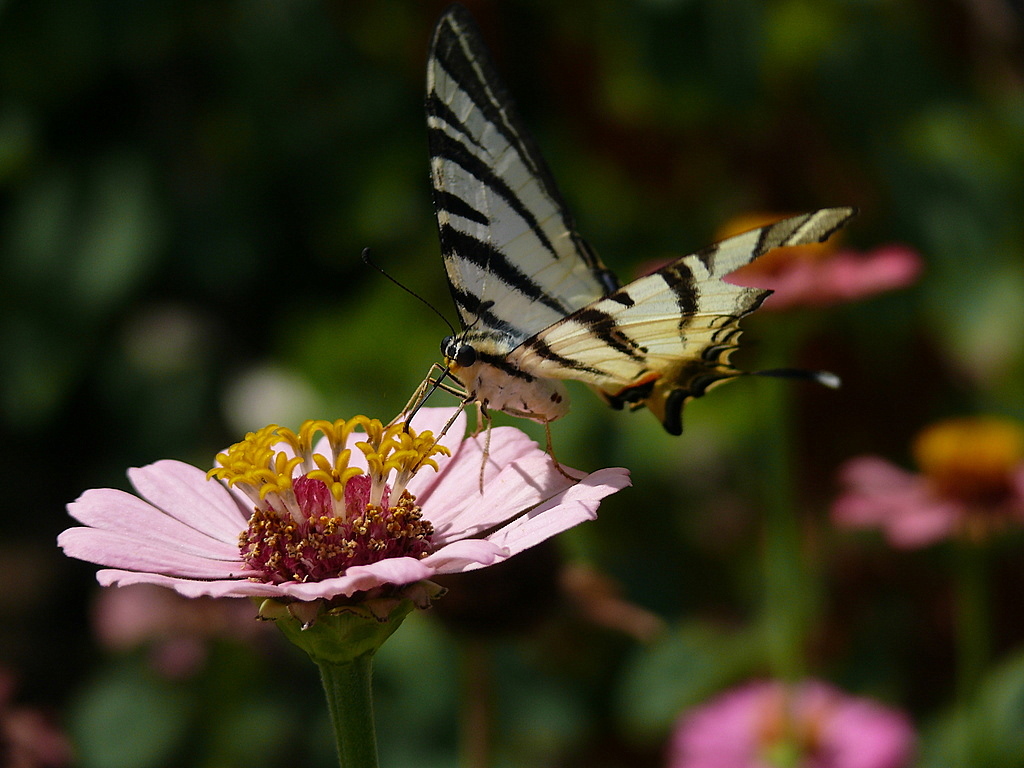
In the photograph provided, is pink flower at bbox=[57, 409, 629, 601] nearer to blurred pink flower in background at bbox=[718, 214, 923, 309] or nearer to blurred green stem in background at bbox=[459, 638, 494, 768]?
blurred green stem in background at bbox=[459, 638, 494, 768]

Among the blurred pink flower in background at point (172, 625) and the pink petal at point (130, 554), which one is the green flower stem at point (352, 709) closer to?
the pink petal at point (130, 554)

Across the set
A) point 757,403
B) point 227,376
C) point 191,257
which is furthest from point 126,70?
point 757,403

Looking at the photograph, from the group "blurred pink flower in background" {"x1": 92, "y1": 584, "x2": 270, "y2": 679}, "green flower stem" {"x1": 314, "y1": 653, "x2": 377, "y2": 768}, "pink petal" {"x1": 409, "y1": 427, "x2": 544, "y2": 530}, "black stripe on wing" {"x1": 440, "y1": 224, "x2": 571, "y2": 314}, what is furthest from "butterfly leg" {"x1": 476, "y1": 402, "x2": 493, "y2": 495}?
"blurred pink flower in background" {"x1": 92, "y1": 584, "x2": 270, "y2": 679}

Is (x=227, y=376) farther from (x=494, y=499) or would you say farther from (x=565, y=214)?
(x=494, y=499)

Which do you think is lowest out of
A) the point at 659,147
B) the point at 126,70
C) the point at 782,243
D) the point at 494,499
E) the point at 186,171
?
the point at 494,499

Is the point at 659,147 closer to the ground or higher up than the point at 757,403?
higher up

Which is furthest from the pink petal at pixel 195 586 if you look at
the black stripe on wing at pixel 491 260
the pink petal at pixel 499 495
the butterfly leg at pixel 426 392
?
the black stripe on wing at pixel 491 260
